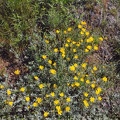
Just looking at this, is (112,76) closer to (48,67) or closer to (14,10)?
(48,67)

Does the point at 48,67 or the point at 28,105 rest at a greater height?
the point at 48,67

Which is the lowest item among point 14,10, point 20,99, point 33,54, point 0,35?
point 20,99

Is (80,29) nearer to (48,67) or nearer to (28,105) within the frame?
(48,67)

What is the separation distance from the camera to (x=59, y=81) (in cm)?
491

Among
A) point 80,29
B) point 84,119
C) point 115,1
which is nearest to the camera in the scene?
point 84,119

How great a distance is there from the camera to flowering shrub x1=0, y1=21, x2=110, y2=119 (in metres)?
4.74

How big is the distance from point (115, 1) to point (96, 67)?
4.78 ft

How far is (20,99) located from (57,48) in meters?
1.04

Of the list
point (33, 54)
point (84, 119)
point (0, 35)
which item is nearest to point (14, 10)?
point (0, 35)

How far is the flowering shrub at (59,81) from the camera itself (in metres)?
4.74

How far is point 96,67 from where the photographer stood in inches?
208

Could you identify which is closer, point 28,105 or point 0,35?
point 28,105

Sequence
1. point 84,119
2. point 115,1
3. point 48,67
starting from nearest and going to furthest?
point 84,119
point 48,67
point 115,1

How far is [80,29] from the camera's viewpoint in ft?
18.3
